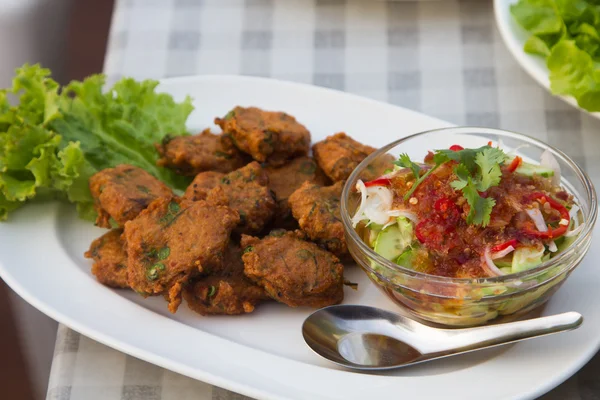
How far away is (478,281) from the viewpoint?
293 centimetres

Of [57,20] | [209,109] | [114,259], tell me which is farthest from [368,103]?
[57,20]

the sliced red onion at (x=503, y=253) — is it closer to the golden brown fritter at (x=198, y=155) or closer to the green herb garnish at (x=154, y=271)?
the green herb garnish at (x=154, y=271)

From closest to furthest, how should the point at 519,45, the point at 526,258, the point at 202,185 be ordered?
the point at 526,258
the point at 202,185
the point at 519,45

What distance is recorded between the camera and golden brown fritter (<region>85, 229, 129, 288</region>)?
358 centimetres

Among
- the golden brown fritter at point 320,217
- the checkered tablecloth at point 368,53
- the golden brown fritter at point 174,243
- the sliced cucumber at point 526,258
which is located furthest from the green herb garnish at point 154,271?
the checkered tablecloth at point 368,53

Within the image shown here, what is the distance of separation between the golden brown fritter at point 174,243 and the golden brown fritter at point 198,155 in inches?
20.5

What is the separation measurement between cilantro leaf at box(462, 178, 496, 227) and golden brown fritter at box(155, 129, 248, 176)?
1424 mm

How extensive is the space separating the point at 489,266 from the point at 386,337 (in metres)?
0.54

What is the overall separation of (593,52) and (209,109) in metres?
2.22

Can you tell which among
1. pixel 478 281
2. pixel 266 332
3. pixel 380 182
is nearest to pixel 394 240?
pixel 380 182

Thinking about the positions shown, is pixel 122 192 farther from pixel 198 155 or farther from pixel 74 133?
pixel 74 133

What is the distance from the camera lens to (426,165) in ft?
11.3

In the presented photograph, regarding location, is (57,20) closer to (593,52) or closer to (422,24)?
(422,24)

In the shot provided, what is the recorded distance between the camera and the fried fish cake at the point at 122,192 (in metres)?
3.68
